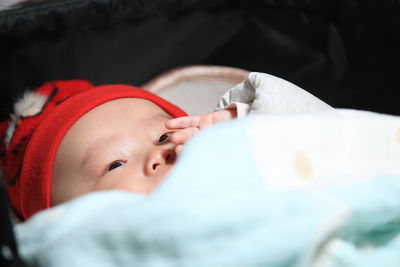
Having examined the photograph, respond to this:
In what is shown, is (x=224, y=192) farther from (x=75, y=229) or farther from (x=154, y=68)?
(x=154, y=68)

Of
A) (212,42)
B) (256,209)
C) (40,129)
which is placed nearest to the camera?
(256,209)

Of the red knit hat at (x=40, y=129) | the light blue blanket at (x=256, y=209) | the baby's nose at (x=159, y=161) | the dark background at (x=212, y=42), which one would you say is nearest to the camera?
the light blue blanket at (x=256, y=209)

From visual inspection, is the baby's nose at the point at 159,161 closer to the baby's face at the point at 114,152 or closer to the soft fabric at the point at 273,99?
the baby's face at the point at 114,152

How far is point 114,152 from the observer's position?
61 cm

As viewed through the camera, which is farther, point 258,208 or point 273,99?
point 273,99

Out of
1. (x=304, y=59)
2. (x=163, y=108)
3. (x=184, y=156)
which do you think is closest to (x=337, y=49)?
(x=304, y=59)

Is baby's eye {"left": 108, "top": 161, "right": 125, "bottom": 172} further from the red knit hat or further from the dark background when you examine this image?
the dark background

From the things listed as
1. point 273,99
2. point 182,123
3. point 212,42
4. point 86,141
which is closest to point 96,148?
point 86,141

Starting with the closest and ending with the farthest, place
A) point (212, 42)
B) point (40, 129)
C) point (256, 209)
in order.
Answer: point (256, 209)
point (40, 129)
point (212, 42)

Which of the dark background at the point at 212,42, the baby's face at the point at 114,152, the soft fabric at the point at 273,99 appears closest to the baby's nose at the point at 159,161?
the baby's face at the point at 114,152

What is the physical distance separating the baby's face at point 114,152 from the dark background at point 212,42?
208 mm

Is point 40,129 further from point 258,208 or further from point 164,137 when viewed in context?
point 258,208

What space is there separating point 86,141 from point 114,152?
0.06 metres

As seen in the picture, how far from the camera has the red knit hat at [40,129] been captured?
0.69 m
